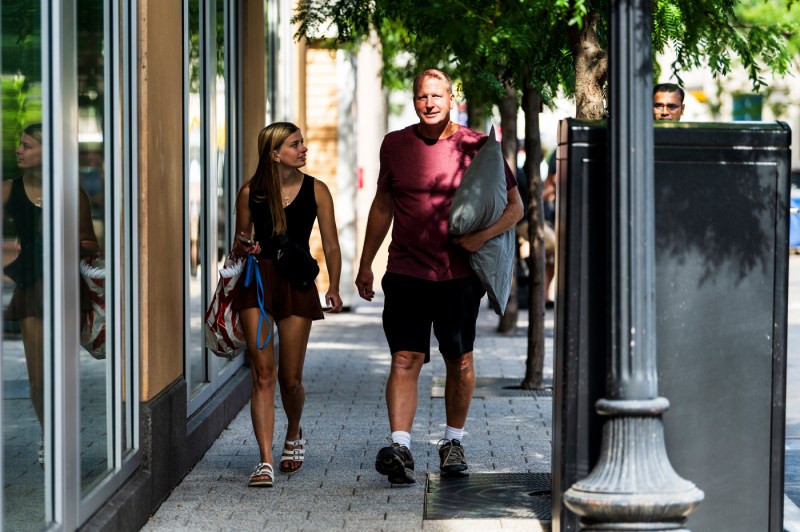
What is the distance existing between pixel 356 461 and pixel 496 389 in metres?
3.16

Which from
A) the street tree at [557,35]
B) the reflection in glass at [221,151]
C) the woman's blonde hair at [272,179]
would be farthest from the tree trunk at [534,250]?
the woman's blonde hair at [272,179]

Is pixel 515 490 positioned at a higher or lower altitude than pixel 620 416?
lower

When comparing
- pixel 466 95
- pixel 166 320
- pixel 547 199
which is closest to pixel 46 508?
pixel 166 320

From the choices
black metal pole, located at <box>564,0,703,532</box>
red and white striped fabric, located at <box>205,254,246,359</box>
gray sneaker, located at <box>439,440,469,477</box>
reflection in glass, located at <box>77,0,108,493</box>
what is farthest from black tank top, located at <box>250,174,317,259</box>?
black metal pole, located at <box>564,0,703,532</box>

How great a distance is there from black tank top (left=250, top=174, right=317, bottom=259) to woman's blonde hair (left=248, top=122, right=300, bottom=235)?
0.04 m

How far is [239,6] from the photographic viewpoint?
10.3 m

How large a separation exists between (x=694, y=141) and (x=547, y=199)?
13518 mm

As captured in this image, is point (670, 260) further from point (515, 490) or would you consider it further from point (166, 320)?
point (166, 320)

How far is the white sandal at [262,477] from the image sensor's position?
6.69 metres

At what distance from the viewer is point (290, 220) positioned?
681cm

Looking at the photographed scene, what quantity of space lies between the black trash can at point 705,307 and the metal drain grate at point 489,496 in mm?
913

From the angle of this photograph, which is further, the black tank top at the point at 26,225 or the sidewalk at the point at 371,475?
the sidewalk at the point at 371,475

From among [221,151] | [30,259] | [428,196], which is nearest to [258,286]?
[428,196]

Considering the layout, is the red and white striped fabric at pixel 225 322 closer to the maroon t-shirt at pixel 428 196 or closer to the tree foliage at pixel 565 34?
the maroon t-shirt at pixel 428 196
